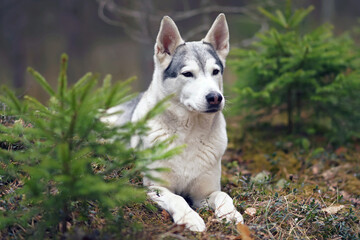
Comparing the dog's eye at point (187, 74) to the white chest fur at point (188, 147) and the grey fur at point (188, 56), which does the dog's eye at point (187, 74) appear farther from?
the white chest fur at point (188, 147)

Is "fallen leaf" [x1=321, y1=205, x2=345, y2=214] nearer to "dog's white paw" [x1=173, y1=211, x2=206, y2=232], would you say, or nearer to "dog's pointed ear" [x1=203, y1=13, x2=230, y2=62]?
"dog's white paw" [x1=173, y1=211, x2=206, y2=232]

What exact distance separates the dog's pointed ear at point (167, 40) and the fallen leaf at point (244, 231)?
1634 mm

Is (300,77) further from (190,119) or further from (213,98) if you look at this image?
(213,98)

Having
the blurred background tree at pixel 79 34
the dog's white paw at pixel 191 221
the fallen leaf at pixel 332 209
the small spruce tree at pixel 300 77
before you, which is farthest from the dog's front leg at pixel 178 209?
the blurred background tree at pixel 79 34

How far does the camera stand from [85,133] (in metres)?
2.17

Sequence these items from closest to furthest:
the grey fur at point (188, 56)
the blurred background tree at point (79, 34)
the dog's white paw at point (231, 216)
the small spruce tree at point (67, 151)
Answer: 1. the small spruce tree at point (67, 151)
2. the dog's white paw at point (231, 216)
3. the grey fur at point (188, 56)
4. the blurred background tree at point (79, 34)

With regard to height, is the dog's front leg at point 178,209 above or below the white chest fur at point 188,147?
below

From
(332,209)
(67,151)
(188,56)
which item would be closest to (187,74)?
(188,56)

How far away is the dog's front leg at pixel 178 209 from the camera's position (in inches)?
105

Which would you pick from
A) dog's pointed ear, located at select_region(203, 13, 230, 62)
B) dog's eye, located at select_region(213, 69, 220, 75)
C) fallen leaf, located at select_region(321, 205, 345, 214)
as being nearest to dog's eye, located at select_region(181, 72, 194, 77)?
dog's eye, located at select_region(213, 69, 220, 75)

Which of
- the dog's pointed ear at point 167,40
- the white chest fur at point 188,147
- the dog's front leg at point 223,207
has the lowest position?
the dog's front leg at point 223,207

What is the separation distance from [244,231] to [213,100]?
1.02m

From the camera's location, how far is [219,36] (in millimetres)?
3621

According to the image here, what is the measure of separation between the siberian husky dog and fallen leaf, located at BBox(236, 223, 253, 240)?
37cm
